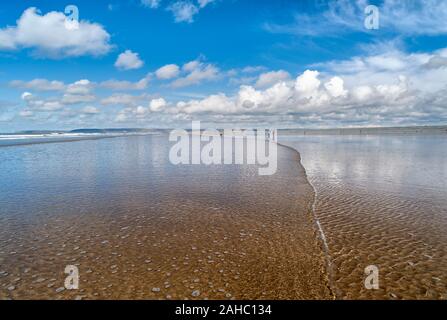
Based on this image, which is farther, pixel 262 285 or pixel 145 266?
pixel 145 266

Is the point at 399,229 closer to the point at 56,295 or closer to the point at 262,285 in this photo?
the point at 262,285

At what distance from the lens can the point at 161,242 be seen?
808 centimetres

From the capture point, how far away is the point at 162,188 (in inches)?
587

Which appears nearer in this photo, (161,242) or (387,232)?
(161,242)

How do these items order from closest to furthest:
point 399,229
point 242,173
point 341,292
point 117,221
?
point 341,292 → point 399,229 → point 117,221 → point 242,173

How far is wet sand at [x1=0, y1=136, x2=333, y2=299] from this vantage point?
5.90m

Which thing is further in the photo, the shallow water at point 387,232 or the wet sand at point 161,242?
the shallow water at point 387,232

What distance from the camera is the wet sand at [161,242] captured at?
5.90m

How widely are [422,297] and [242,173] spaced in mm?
14570

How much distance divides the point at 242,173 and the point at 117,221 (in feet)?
37.3

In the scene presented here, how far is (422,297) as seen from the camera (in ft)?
18.6

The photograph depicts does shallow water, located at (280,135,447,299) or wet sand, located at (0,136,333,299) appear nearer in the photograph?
wet sand, located at (0,136,333,299)
